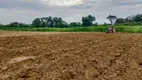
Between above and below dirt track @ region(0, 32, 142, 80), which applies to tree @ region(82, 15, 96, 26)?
below

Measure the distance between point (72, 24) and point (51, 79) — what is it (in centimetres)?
5495

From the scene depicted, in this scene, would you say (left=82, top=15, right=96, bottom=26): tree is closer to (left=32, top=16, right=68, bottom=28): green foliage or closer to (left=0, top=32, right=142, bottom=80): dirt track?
(left=32, top=16, right=68, bottom=28): green foliage

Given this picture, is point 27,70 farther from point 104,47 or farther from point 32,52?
point 104,47

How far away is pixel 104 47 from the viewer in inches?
513

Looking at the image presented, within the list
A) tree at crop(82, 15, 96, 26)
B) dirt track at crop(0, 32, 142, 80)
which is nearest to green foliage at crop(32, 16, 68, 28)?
tree at crop(82, 15, 96, 26)

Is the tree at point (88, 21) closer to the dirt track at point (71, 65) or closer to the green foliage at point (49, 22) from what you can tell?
the green foliage at point (49, 22)

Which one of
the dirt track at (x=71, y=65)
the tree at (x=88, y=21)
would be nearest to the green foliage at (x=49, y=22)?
the tree at (x=88, y=21)

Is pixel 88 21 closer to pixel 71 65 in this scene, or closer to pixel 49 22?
pixel 49 22

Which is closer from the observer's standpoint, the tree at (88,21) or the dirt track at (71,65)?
the dirt track at (71,65)

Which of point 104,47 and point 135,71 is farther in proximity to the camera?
point 104,47

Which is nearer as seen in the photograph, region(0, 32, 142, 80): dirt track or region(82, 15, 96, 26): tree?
region(0, 32, 142, 80): dirt track

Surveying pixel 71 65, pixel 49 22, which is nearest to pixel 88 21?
pixel 49 22

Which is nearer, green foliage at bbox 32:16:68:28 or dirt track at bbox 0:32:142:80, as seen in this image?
dirt track at bbox 0:32:142:80

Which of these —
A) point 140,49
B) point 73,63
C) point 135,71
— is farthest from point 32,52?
point 140,49
